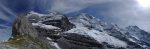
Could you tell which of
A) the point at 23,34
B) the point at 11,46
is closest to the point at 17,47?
the point at 11,46

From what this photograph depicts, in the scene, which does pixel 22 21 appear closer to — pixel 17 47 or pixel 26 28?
pixel 26 28

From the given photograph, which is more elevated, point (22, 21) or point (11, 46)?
point (22, 21)

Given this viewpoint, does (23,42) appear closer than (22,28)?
Yes

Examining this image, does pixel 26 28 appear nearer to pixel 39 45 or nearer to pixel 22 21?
pixel 22 21

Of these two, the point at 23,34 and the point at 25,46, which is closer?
the point at 25,46

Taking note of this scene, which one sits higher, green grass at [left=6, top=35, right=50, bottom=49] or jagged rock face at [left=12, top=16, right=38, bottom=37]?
jagged rock face at [left=12, top=16, right=38, bottom=37]

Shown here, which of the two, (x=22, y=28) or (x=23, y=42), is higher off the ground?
(x=22, y=28)

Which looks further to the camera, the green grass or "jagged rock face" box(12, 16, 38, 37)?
"jagged rock face" box(12, 16, 38, 37)

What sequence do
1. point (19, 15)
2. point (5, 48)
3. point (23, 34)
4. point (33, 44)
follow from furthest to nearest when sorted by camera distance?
point (19, 15) < point (23, 34) < point (33, 44) < point (5, 48)

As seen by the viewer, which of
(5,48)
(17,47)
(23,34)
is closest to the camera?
(5,48)

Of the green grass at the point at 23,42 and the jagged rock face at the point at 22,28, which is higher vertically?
the jagged rock face at the point at 22,28

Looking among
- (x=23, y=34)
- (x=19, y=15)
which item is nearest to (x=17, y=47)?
(x=23, y=34)
